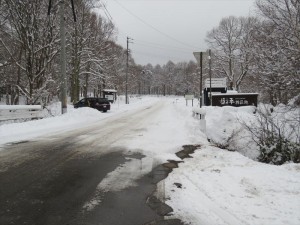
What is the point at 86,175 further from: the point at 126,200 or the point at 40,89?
the point at 40,89

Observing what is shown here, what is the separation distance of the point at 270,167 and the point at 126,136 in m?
6.31

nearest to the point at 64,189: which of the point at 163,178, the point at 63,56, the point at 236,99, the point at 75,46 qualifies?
the point at 163,178

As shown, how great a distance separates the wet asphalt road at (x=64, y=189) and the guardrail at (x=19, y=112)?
752cm

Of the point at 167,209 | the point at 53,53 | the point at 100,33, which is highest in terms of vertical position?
the point at 100,33

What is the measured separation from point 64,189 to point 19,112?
42.8 ft

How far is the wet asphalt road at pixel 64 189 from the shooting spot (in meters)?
4.29

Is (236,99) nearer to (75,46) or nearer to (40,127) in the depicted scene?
(40,127)

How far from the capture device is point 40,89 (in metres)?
21.9

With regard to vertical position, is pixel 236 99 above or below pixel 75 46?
below

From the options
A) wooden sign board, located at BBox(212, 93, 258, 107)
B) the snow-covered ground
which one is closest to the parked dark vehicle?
wooden sign board, located at BBox(212, 93, 258, 107)

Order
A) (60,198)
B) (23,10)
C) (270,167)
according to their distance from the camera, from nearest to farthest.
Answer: (60,198)
(270,167)
(23,10)

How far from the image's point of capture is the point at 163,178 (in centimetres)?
633

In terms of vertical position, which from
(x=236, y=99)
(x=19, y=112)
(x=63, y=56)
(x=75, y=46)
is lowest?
(x=19, y=112)

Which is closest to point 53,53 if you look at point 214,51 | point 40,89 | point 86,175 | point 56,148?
point 40,89
